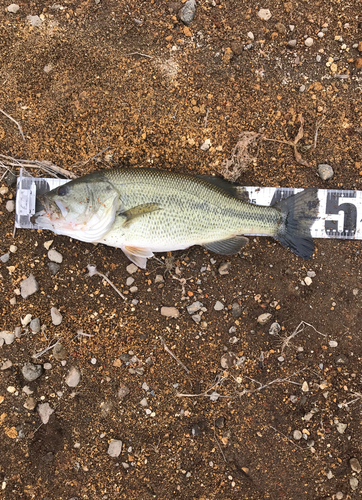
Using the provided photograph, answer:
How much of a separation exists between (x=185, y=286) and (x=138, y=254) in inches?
26.8

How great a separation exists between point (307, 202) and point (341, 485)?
307 centimetres

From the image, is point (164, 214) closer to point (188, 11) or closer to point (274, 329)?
point (274, 329)

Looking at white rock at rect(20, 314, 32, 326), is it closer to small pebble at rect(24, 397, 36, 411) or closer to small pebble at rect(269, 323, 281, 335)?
small pebble at rect(24, 397, 36, 411)

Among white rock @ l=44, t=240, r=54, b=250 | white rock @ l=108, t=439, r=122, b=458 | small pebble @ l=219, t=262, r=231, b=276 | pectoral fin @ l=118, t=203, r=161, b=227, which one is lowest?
white rock @ l=108, t=439, r=122, b=458

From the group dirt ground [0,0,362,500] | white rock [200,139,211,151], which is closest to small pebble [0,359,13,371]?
dirt ground [0,0,362,500]

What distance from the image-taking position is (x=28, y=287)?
360 cm

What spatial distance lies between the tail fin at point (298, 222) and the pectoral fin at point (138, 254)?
53.4 inches

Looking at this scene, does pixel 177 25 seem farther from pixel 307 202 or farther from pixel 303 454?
pixel 303 454

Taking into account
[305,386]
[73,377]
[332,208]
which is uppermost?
[332,208]

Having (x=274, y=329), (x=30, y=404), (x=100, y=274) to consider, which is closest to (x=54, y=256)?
(x=100, y=274)

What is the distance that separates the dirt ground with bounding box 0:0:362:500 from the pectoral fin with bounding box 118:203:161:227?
64 cm

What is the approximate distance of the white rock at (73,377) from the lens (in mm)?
3561

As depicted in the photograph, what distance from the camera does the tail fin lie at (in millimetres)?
3395

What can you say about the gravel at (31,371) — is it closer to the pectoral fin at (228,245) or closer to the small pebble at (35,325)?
the small pebble at (35,325)
